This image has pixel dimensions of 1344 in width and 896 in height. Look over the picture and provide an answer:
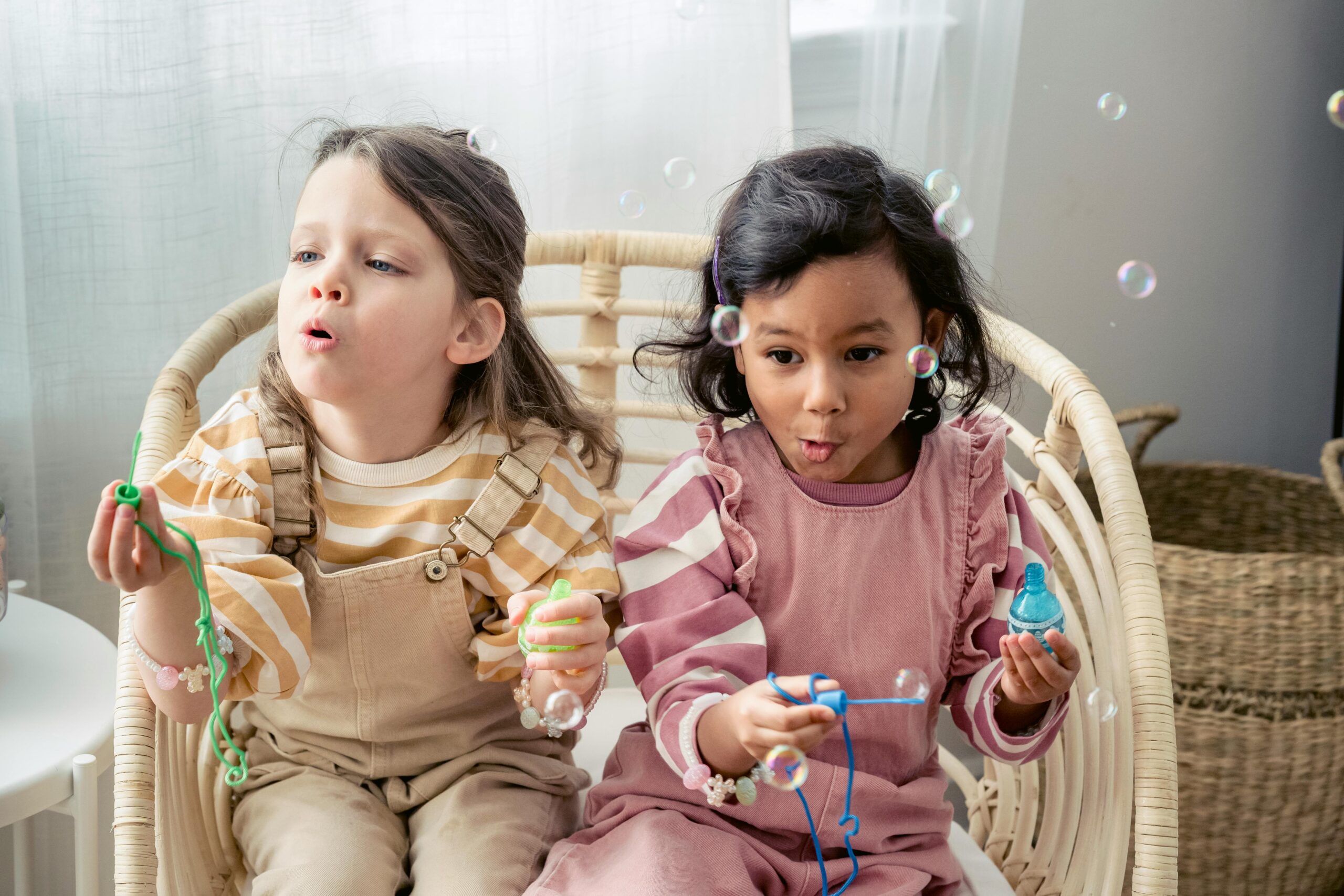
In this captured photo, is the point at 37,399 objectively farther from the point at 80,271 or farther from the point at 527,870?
the point at 527,870

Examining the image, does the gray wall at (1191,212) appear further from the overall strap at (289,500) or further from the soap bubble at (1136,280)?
the overall strap at (289,500)

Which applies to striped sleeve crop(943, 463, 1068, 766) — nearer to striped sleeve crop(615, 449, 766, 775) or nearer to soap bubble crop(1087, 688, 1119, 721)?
soap bubble crop(1087, 688, 1119, 721)

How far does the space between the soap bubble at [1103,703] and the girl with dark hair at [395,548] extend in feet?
1.21

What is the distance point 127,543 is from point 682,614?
1.30ft

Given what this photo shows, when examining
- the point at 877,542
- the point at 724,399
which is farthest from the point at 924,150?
the point at 877,542

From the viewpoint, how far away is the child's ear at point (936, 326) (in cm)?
96

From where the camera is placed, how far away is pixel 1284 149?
2.08 metres

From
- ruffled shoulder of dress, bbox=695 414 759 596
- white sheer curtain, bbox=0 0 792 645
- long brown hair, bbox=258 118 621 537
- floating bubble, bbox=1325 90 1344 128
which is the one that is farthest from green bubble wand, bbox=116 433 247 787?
floating bubble, bbox=1325 90 1344 128

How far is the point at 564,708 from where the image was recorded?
0.81 metres

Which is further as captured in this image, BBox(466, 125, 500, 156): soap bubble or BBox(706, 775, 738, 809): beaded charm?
BBox(466, 125, 500, 156): soap bubble

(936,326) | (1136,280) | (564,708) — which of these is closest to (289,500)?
(564,708)

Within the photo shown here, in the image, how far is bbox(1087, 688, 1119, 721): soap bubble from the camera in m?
0.89

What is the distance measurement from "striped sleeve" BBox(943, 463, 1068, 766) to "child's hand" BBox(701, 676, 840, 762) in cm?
24

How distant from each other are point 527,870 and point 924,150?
1164 mm
